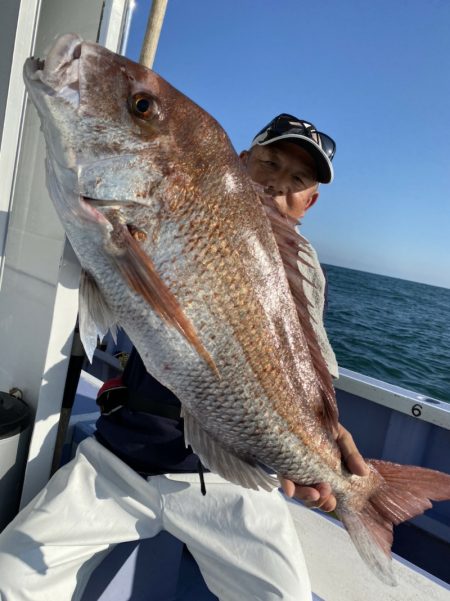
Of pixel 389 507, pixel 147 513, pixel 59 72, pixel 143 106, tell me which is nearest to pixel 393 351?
Answer: pixel 389 507

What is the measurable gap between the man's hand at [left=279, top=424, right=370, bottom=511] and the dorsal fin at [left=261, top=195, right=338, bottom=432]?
0.12 meters

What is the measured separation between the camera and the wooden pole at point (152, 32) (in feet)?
7.67

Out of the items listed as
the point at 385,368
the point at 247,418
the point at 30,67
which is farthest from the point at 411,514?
the point at 385,368

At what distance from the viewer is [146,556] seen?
2277 millimetres

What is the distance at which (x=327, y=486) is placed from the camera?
70.0 inches

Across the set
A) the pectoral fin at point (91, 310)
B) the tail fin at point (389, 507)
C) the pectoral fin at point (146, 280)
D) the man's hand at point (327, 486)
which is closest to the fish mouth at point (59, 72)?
the pectoral fin at point (146, 280)

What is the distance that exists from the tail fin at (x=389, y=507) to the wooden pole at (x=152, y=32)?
2.38 metres

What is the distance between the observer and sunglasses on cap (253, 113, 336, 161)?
7.84 ft

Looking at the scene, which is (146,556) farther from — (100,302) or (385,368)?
(385,368)

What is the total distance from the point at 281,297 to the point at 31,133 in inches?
70.4

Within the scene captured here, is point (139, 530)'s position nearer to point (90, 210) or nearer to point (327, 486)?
point (327, 486)

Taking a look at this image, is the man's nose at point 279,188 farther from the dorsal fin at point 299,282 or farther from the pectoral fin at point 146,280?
the pectoral fin at point 146,280

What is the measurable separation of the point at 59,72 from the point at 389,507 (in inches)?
81.5

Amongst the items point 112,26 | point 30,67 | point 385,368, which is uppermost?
point 112,26
